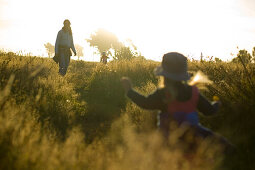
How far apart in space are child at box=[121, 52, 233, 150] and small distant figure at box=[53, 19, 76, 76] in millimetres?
7002

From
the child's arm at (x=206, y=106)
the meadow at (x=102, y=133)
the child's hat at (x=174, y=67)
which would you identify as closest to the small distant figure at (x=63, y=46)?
the meadow at (x=102, y=133)

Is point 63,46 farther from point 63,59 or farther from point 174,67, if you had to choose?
point 174,67

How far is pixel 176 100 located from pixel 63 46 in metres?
7.44

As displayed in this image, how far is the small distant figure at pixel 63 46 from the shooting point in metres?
9.29

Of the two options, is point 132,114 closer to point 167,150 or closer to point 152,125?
point 152,125

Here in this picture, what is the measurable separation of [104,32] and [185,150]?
6240 cm

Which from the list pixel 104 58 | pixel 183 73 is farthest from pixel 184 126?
pixel 104 58

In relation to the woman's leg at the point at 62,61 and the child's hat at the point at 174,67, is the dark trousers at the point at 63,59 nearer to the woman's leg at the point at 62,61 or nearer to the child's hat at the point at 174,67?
the woman's leg at the point at 62,61

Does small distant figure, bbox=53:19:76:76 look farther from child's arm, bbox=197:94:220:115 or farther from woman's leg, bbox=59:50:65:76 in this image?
child's arm, bbox=197:94:220:115

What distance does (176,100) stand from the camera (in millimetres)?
2633

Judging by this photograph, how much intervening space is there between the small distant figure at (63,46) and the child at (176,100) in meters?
7.00

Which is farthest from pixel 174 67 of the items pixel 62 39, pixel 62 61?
pixel 62 39

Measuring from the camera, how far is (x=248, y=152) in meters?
2.85

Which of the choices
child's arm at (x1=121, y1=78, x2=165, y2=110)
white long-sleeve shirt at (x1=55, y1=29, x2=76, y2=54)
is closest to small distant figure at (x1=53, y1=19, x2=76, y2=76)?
white long-sleeve shirt at (x1=55, y1=29, x2=76, y2=54)
